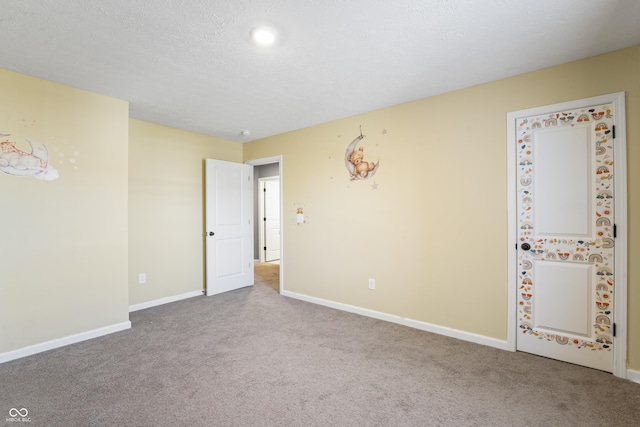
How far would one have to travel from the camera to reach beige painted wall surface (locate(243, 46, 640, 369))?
2348 mm

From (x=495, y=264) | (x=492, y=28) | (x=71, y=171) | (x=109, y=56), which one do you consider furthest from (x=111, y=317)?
(x=492, y=28)

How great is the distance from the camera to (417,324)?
318 cm

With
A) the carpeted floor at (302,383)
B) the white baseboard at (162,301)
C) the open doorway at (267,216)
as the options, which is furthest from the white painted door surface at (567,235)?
the open doorway at (267,216)

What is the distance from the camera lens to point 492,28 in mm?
1944

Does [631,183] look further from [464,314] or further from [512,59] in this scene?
[464,314]

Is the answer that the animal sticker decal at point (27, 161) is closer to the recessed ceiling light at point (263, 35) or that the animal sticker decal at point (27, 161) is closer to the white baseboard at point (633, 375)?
the recessed ceiling light at point (263, 35)

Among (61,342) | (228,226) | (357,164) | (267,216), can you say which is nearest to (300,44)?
(357,164)

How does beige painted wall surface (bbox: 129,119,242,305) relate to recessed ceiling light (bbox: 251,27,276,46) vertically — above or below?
below

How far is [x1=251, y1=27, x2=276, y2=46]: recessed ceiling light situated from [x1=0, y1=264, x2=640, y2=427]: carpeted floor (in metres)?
2.44

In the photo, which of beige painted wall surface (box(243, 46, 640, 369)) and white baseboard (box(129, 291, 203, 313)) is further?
white baseboard (box(129, 291, 203, 313))

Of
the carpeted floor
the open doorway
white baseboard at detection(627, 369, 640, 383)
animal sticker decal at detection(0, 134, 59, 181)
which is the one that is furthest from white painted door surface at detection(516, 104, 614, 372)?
the open doorway

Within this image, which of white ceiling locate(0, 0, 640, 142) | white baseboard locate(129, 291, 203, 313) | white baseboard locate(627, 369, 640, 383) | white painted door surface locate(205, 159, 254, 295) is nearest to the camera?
white ceiling locate(0, 0, 640, 142)

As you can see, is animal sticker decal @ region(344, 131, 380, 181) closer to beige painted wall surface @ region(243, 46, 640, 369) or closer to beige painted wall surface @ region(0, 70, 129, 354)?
beige painted wall surface @ region(243, 46, 640, 369)

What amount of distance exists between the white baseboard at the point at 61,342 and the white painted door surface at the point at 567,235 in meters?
3.92
